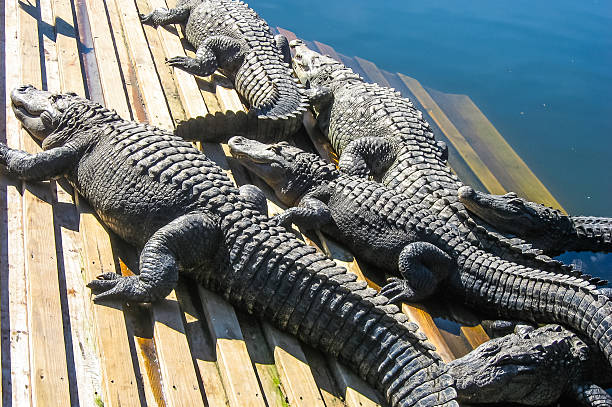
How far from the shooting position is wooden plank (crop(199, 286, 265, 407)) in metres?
3.33

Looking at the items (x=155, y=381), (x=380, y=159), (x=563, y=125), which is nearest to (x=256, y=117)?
(x=380, y=159)

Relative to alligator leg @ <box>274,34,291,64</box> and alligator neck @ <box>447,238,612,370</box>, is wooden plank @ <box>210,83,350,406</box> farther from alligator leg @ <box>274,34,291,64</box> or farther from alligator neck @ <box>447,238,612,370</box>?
alligator leg @ <box>274,34,291,64</box>

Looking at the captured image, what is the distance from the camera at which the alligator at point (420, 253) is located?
166 inches

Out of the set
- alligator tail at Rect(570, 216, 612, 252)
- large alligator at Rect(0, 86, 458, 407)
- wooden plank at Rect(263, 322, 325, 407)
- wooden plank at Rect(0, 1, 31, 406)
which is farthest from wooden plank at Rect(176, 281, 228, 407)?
alligator tail at Rect(570, 216, 612, 252)

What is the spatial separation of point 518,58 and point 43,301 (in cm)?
920

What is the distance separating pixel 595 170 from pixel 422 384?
517 centimetres

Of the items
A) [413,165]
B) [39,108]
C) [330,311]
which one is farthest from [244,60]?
[330,311]

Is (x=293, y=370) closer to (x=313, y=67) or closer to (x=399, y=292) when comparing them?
(x=399, y=292)

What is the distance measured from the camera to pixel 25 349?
10.6ft

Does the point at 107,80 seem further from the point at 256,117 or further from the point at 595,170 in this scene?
the point at 595,170

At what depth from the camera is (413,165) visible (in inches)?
213

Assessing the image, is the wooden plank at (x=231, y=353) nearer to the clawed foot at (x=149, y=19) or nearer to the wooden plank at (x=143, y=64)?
the wooden plank at (x=143, y=64)

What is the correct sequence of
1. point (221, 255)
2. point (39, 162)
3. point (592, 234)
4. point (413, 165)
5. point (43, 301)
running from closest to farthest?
point (43, 301) < point (221, 255) < point (39, 162) < point (413, 165) < point (592, 234)

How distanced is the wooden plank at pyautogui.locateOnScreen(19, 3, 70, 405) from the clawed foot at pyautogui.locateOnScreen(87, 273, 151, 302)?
210 millimetres
